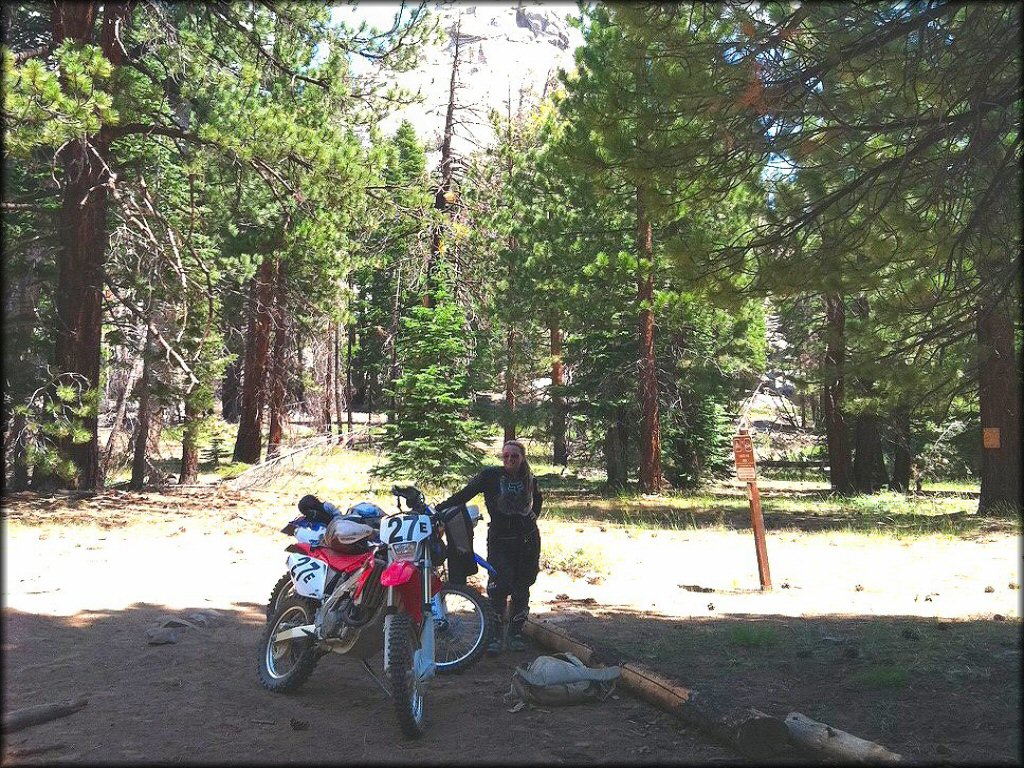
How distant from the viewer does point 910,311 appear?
32.0ft

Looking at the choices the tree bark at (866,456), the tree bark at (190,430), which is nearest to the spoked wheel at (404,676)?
the tree bark at (190,430)

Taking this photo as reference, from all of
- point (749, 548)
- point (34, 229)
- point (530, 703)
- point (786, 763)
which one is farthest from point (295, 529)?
point (34, 229)

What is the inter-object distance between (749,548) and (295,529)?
9.26 metres

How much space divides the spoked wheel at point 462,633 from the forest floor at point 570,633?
0.46 feet

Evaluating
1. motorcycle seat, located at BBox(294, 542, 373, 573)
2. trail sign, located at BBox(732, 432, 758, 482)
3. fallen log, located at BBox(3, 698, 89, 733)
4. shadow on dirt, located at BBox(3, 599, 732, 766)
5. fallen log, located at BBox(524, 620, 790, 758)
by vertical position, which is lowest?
shadow on dirt, located at BBox(3, 599, 732, 766)

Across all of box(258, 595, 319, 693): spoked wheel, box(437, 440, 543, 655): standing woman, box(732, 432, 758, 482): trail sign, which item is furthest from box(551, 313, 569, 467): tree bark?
box(258, 595, 319, 693): spoked wheel

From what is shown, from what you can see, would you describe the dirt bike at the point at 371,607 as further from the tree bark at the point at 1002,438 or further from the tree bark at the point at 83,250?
the tree bark at the point at 1002,438

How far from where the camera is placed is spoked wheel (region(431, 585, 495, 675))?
21.7 ft

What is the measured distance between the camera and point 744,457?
10141 millimetres

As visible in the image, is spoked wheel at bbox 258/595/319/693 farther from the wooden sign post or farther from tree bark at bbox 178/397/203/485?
tree bark at bbox 178/397/203/485

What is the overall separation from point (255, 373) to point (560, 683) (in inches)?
890

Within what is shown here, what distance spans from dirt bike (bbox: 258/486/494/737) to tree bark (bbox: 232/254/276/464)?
20115 millimetres

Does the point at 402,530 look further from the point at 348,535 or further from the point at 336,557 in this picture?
the point at 336,557

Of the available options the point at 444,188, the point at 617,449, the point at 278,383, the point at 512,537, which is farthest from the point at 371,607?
the point at 278,383
